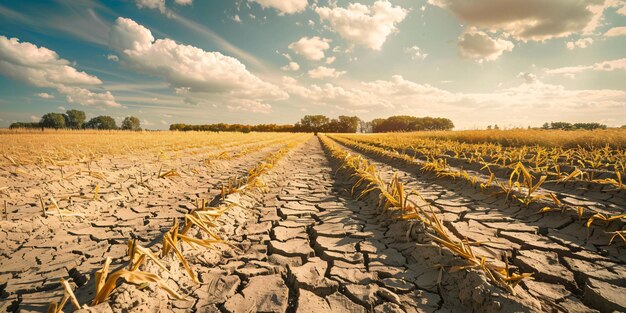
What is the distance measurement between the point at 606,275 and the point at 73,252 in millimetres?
4053

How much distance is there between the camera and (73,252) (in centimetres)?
220

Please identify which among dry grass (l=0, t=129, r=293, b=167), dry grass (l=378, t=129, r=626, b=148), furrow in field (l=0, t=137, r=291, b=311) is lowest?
furrow in field (l=0, t=137, r=291, b=311)

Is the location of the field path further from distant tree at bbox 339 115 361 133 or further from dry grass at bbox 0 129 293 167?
distant tree at bbox 339 115 361 133

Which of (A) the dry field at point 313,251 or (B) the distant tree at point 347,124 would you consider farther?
(B) the distant tree at point 347,124

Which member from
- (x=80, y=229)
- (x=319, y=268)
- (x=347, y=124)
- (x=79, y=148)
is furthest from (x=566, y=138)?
(x=347, y=124)

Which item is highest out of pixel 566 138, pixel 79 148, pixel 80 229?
pixel 566 138

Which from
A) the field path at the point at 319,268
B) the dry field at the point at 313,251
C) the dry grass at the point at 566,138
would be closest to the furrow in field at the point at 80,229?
the dry field at the point at 313,251

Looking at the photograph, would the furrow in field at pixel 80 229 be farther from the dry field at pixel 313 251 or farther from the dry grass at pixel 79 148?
the dry grass at pixel 79 148

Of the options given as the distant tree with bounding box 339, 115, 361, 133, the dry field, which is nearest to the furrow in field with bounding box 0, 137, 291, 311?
the dry field

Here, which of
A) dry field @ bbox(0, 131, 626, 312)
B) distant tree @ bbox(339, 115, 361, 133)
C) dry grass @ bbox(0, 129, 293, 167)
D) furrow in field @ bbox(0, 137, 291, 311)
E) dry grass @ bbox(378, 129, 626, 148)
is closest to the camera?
dry field @ bbox(0, 131, 626, 312)

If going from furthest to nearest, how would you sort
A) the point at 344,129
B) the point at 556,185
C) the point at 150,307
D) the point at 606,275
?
Answer: the point at 344,129, the point at 556,185, the point at 606,275, the point at 150,307

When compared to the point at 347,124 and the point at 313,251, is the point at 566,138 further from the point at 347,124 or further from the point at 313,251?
the point at 347,124

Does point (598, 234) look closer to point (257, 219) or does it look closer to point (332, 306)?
point (332, 306)

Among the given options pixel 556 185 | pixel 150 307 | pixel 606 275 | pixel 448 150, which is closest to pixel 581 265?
pixel 606 275
